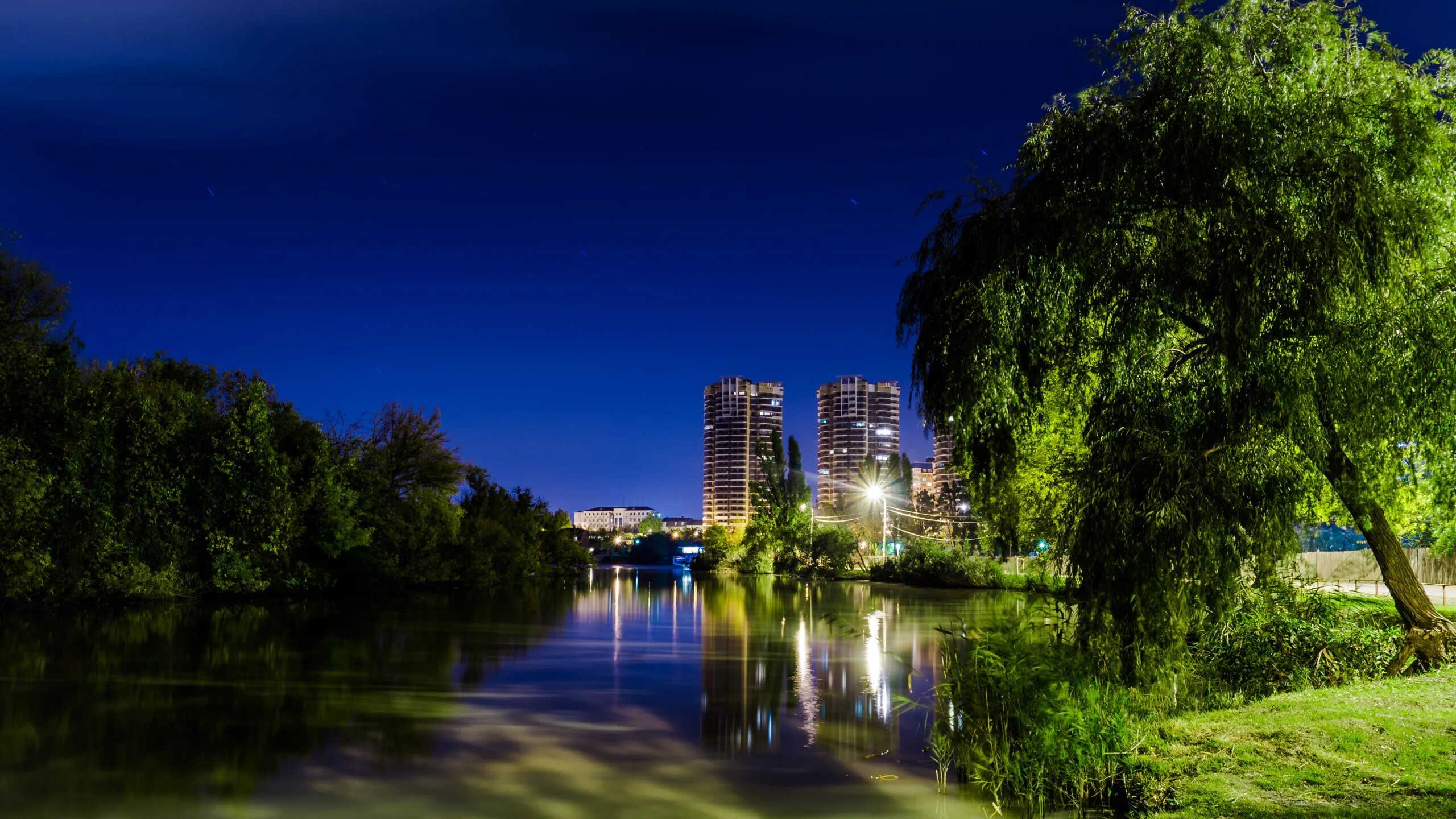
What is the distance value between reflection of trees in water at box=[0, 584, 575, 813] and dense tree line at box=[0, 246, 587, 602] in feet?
13.0

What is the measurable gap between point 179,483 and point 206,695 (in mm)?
24569

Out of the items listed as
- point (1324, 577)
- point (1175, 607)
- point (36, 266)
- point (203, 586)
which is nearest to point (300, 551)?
point (203, 586)

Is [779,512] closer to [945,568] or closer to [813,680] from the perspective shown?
[945,568]

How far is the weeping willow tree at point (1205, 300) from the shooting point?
9.59 meters

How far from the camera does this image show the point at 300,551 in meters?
44.6

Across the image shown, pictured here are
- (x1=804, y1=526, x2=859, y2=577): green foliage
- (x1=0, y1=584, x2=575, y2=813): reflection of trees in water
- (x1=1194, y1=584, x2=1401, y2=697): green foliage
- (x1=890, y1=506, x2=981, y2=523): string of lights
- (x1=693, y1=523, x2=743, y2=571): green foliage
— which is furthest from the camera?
(x1=693, y1=523, x2=743, y2=571): green foliage

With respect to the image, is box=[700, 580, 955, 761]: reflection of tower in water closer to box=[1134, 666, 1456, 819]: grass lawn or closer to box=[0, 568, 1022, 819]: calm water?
box=[0, 568, 1022, 819]: calm water

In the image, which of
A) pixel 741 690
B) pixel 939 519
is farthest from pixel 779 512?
pixel 741 690

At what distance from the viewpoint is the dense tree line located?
30844mm

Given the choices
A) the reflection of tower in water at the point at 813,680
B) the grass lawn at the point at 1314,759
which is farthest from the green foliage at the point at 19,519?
the grass lawn at the point at 1314,759

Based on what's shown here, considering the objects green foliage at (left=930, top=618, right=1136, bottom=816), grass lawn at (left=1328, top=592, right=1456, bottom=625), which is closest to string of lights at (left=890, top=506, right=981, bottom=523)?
grass lawn at (left=1328, top=592, right=1456, bottom=625)

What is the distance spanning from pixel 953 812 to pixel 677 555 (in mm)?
186263

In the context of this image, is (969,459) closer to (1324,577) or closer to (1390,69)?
(1390,69)

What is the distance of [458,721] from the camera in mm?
14477
